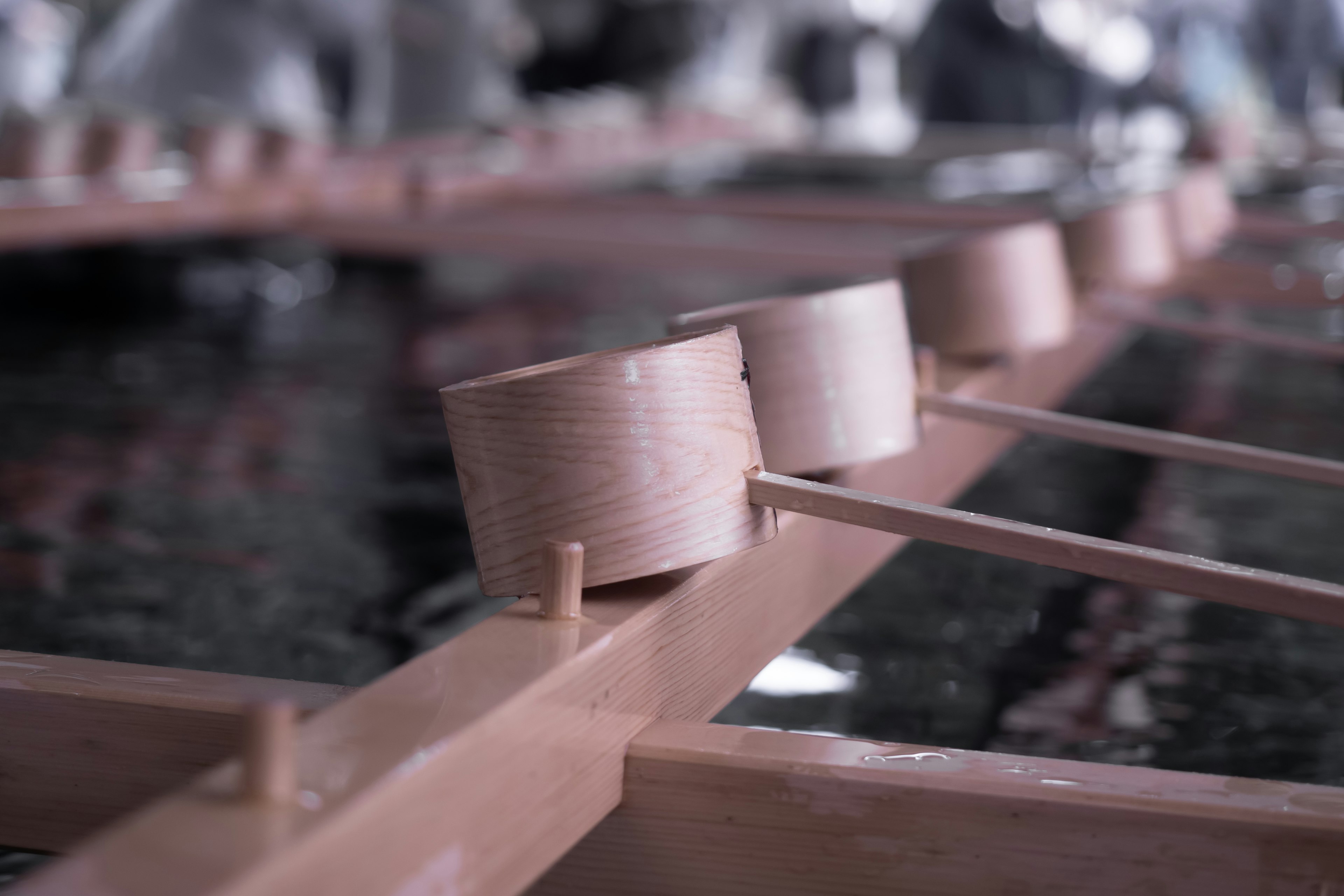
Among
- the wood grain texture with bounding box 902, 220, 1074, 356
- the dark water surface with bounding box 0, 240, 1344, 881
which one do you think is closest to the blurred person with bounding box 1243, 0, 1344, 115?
the dark water surface with bounding box 0, 240, 1344, 881

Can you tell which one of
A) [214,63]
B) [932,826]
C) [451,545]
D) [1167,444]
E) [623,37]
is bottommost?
[451,545]

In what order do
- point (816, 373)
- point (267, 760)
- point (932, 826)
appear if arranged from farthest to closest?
point (816, 373) < point (932, 826) < point (267, 760)

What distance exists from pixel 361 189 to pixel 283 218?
1.44ft

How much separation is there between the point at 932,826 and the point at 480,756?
259 millimetres

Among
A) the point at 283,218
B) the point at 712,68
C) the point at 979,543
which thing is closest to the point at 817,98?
the point at 712,68

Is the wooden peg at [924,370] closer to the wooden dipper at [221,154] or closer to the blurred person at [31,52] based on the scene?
the wooden dipper at [221,154]

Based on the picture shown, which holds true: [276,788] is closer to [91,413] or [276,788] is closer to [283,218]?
[91,413]

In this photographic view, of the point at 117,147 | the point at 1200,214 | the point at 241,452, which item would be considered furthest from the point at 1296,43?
the point at 241,452

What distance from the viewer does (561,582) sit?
2.64ft

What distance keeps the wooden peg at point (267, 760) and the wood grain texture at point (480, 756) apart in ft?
0.04

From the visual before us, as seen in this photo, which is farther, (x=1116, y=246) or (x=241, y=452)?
(x=1116, y=246)

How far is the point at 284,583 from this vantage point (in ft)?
5.25

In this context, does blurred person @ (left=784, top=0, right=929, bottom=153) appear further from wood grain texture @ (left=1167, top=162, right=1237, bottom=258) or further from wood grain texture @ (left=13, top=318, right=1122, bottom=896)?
wood grain texture @ (left=13, top=318, right=1122, bottom=896)

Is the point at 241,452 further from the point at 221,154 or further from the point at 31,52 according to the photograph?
the point at 31,52
